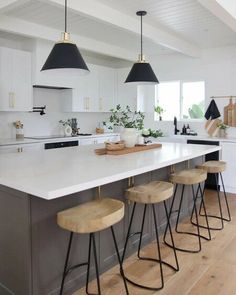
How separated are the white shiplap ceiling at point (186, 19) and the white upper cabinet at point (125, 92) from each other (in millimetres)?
1728

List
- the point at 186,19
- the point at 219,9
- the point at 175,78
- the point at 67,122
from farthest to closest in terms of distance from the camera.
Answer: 1. the point at 175,78
2. the point at 67,122
3. the point at 186,19
4. the point at 219,9

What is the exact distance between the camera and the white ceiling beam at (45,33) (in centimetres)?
409

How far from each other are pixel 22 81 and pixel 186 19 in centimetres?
271

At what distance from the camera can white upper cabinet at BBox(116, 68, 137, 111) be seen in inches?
263

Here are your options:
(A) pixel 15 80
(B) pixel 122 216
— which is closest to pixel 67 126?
(A) pixel 15 80

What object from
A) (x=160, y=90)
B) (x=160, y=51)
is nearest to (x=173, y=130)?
(x=160, y=90)

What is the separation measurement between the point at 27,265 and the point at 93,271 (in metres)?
0.67

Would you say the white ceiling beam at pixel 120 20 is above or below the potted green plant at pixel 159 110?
above

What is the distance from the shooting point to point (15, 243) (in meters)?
2.12

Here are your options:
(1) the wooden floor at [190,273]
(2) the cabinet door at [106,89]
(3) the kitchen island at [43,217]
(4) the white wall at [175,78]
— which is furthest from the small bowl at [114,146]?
(2) the cabinet door at [106,89]

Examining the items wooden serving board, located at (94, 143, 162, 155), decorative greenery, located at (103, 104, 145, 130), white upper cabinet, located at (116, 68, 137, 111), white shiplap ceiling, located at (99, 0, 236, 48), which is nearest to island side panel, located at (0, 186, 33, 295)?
wooden serving board, located at (94, 143, 162, 155)

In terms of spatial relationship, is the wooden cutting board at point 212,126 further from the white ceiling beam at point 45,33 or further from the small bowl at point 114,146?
the small bowl at point 114,146

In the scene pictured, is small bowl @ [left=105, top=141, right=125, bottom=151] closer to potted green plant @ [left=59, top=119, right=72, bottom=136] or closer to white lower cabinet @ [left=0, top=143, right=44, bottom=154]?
white lower cabinet @ [left=0, top=143, right=44, bottom=154]

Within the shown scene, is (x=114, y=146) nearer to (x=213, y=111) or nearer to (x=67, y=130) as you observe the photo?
(x=67, y=130)
